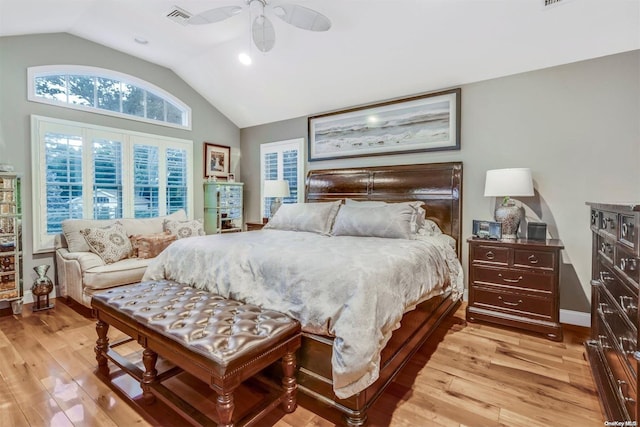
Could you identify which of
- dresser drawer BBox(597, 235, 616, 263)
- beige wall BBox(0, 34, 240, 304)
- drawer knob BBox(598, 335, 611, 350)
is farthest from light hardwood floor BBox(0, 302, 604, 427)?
beige wall BBox(0, 34, 240, 304)

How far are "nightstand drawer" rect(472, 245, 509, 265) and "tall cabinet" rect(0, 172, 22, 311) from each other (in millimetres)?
4568

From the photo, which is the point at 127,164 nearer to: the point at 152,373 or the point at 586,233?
the point at 152,373

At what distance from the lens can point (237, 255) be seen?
2.32 m

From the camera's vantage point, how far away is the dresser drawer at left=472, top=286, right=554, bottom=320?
8.98 feet

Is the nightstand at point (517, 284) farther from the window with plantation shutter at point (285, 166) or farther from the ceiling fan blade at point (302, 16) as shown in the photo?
the window with plantation shutter at point (285, 166)

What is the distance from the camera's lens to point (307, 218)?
351 centimetres

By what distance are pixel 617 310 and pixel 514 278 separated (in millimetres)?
1346

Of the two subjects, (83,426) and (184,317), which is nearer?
(83,426)

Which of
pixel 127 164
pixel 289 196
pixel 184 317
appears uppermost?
pixel 127 164

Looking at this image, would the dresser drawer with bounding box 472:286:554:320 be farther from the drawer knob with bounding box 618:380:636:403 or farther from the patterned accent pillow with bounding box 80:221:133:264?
the patterned accent pillow with bounding box 80:221:133:264

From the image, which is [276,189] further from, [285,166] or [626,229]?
[626,229]

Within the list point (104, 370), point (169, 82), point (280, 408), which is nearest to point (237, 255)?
point (280, 408)

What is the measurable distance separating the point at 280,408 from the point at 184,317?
0.78m

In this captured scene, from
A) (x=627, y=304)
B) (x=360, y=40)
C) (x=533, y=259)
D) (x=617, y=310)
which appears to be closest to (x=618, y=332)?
(x=617, y=310)
